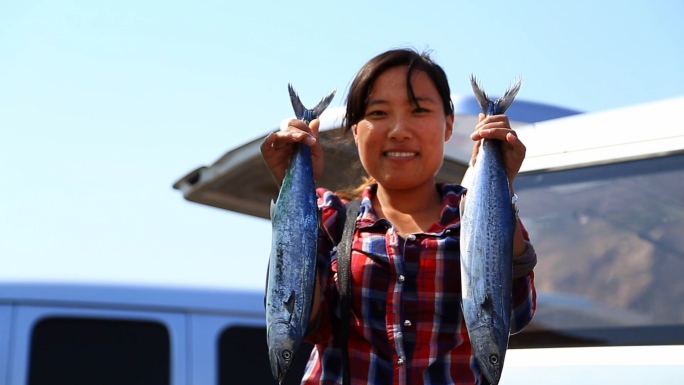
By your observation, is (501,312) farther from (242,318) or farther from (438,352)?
(242,318)

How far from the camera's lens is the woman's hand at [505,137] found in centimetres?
253

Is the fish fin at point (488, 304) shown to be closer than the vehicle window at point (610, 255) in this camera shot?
Yes

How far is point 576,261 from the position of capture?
13.2ft

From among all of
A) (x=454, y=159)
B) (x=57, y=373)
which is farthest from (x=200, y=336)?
(x=454, y=159)

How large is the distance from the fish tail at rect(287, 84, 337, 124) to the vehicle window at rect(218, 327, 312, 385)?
252 centimetres

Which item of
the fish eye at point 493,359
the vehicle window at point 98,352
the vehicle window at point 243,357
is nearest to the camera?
the fish eye at point 493,359

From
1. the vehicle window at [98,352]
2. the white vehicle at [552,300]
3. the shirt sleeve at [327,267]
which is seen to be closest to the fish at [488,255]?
the shirt sleeve at [327,267]

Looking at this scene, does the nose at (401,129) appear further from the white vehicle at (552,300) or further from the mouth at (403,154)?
the white vehicle at (552,300)

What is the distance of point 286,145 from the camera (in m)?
2.66

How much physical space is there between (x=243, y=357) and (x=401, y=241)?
2675 mm

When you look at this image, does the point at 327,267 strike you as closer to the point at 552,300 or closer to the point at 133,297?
the point at 552,300

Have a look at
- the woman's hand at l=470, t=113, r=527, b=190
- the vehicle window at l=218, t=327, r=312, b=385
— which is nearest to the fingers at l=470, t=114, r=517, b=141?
the woman's hand at l=470, t=113, r=527, b=190

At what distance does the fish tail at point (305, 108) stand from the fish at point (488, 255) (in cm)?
46

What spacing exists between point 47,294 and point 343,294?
2570mm
